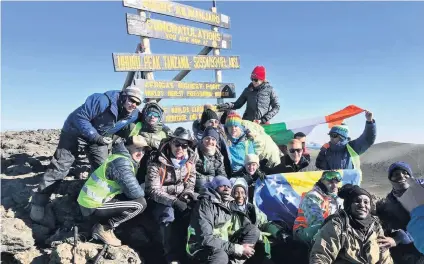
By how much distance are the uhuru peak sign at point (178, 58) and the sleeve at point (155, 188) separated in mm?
3633

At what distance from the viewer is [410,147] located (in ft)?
75.5

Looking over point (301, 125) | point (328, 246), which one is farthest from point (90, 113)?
point (301, 125)

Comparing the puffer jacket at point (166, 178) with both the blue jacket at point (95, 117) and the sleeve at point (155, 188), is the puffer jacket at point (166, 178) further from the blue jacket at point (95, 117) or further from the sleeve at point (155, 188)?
the blue jacket at point (95, 117)

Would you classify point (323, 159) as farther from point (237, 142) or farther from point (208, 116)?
point (208, 116)

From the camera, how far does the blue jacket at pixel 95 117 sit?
5.74m

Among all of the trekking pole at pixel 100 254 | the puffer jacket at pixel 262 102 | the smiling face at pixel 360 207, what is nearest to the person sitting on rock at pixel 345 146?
the puffer jacket at pixel 262 102

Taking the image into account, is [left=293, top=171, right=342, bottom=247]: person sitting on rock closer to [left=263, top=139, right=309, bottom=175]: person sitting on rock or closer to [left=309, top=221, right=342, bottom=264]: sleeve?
[left=309, top=221, right=342, bottom=264]: sleeve

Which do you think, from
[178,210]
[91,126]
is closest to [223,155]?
[178,210]

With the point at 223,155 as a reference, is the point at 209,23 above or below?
above

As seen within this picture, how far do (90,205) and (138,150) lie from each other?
102cm

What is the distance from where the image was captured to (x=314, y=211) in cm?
505

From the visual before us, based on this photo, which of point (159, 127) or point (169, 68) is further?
point (169, 68)

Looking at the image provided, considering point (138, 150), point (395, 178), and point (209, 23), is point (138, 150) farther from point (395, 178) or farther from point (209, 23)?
point (209, 23)

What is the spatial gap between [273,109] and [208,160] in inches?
145
